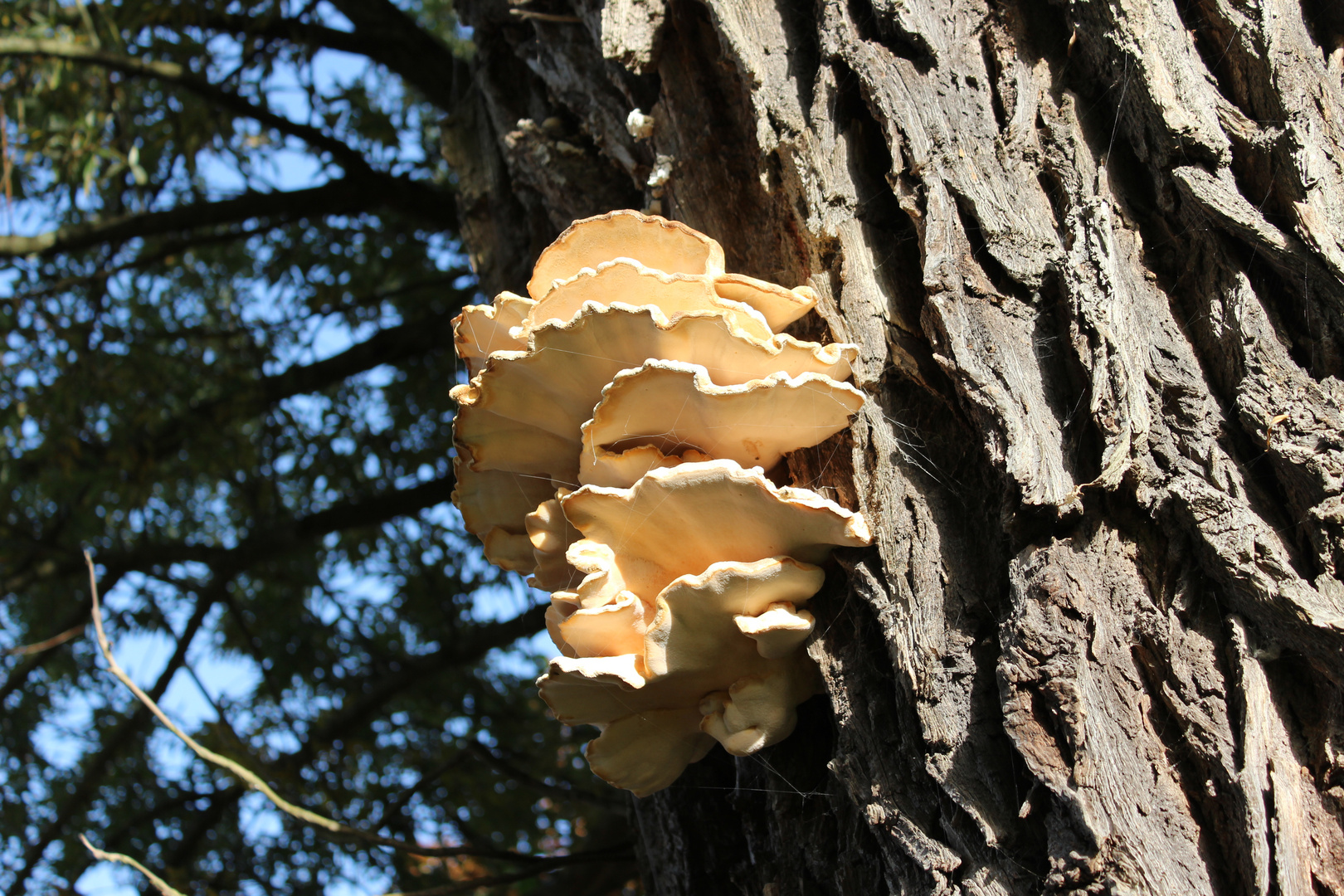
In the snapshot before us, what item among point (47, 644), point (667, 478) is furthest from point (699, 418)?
point (47, 644)

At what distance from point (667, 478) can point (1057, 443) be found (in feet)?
1.66

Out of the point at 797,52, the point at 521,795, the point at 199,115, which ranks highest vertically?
the point at 199,115

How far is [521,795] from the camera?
3977mm

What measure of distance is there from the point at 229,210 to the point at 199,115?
17.9 inches

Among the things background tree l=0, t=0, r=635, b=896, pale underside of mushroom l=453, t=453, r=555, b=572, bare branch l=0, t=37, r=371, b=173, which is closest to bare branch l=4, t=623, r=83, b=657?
background tree l=0, t=0, r=635, b=896

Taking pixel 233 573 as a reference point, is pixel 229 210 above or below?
above

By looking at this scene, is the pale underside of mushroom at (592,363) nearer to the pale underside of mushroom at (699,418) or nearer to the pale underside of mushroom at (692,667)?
the pale underside of mushroom at (699,418)

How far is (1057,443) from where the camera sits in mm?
1170

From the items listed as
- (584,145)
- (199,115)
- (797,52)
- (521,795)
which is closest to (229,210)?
(199,115)

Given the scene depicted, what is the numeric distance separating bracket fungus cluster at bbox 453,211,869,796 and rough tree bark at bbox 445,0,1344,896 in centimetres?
11

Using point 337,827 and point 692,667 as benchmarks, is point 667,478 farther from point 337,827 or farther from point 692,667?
point 337,827

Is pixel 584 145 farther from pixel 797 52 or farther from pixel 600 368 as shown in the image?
pixel 600 368

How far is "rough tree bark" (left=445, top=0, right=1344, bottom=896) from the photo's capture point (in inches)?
39.4

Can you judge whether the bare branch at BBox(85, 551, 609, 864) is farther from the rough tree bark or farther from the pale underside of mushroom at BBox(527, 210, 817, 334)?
the pale underside of mushroom at BBox(527, 210, 817, 334)
